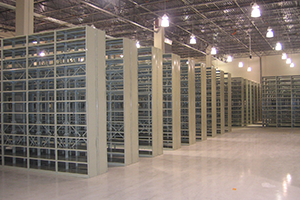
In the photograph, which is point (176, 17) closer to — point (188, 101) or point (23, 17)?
point (188, 101)

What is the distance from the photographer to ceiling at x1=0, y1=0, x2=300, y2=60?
13.5 metres

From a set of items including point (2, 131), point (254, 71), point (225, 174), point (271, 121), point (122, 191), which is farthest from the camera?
point (254, 71)

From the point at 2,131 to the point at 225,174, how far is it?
19.6 ft

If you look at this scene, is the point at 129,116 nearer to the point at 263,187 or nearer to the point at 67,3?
the point at 263,187

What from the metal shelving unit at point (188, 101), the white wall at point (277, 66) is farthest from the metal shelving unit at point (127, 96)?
the white wall at point (277, 66)

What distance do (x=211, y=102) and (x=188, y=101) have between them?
2.71 meters

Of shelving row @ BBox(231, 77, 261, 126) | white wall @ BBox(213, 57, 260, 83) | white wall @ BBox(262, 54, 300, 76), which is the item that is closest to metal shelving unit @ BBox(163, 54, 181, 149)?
shelving row @ BBox(231, 77, 261, 126)

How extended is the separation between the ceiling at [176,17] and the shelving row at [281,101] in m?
3.35

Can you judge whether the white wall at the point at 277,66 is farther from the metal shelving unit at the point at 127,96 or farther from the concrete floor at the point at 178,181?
the metal shelving unit at the point at 127,96

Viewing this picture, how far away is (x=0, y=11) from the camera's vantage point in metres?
14.3

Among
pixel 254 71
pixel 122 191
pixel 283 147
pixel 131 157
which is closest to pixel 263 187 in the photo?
pixel 122 191

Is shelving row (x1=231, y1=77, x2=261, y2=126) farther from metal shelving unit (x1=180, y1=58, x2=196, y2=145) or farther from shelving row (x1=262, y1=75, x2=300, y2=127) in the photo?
metal shelving unit (x1=180, y1=58, x2=196, y2=145)

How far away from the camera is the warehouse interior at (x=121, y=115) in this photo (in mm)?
5668

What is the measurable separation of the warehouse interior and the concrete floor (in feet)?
0.08
